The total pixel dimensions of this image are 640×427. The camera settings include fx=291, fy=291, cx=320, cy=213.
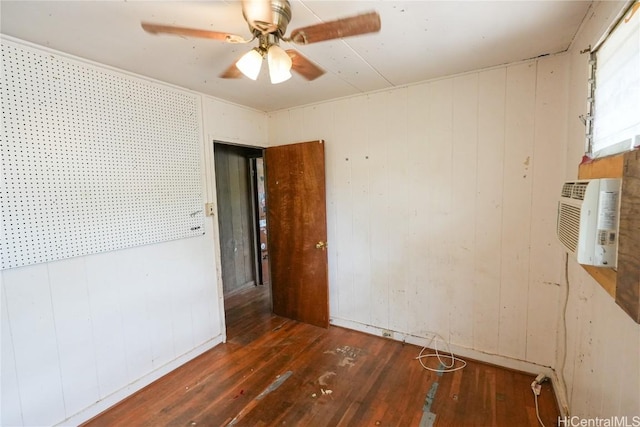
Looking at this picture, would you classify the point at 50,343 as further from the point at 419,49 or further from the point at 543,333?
the point at 543,333

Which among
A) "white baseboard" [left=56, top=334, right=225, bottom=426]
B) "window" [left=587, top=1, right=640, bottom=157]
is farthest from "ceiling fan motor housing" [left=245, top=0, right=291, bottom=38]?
"white baseboard" [left=56, top=334, right=225, bottom=426]

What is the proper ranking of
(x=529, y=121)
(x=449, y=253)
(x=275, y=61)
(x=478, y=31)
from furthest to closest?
1. (x=449, y=253)
2. (x=529, y=121)
3. (x=478, y=31)
4. (x=275, y=61)

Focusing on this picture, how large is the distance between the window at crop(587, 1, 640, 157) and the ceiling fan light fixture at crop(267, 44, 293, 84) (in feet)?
4.26

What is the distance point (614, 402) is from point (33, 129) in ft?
9.79

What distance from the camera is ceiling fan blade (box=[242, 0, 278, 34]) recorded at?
1.09 metres

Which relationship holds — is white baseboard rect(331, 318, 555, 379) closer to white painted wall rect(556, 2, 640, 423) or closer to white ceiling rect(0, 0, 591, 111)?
white painted wall rect(556, 2, 640, 423)

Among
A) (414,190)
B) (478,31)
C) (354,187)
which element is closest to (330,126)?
(354,187)

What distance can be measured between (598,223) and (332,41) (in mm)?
1516

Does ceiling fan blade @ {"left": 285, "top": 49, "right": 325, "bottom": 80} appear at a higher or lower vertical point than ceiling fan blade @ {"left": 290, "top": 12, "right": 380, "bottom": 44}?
higher

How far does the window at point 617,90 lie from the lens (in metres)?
1.02

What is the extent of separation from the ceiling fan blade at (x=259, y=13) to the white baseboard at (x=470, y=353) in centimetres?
259

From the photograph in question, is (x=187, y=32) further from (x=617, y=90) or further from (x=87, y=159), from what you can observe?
(x=617, y=90)

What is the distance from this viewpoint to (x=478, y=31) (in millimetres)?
1602

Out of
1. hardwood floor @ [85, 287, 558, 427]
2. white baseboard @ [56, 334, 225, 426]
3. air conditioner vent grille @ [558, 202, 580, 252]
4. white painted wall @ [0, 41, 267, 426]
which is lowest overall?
hardwood floor @ [85, 287, 558, 427]
